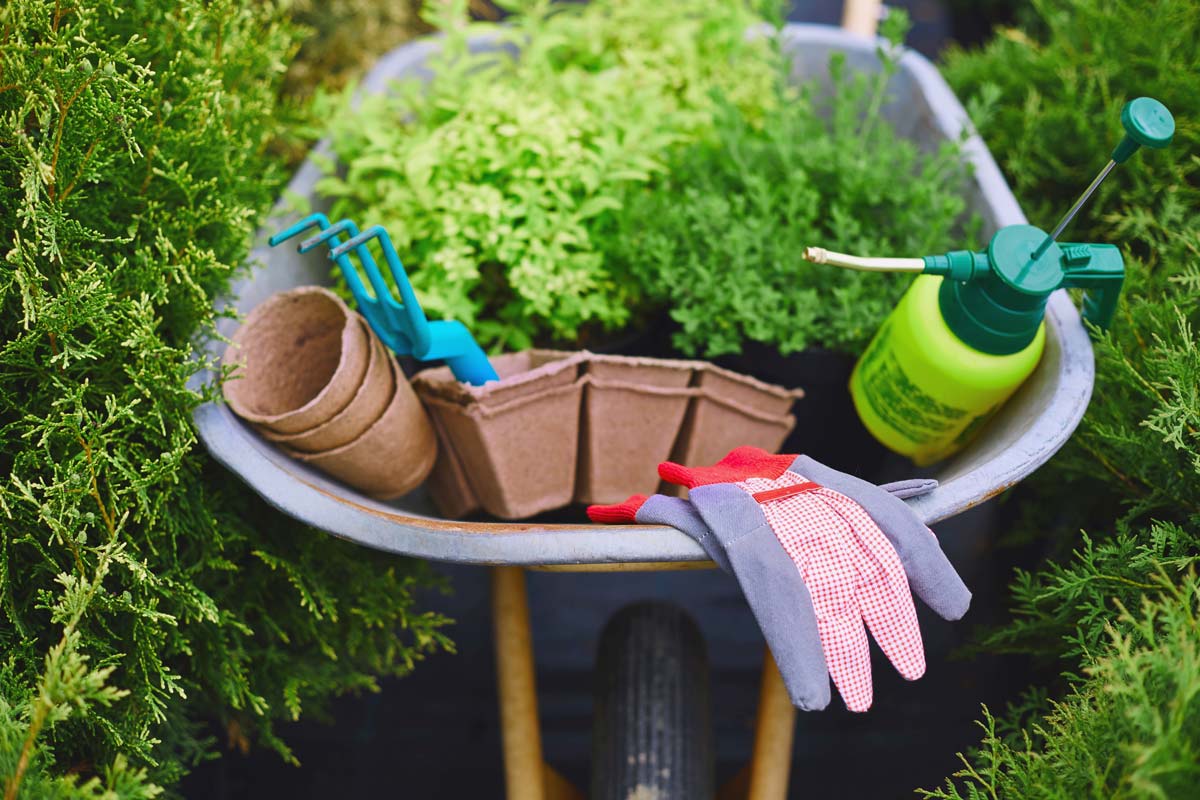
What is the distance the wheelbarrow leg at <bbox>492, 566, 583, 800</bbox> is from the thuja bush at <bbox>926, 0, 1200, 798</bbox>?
0.56 meters

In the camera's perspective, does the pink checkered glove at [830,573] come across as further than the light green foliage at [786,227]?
No

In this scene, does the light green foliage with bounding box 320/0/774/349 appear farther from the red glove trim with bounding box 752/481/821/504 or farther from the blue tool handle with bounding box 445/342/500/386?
the red glove trim with bounding box 752/481/821/504

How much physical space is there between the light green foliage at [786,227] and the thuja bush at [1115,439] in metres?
0.23

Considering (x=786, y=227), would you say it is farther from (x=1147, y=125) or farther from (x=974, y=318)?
(x=1147, y=125)

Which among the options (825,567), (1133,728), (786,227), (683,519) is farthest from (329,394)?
(1133,728)

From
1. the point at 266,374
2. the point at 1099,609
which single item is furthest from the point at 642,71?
the point at 1099,609

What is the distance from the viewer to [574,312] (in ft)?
4.39

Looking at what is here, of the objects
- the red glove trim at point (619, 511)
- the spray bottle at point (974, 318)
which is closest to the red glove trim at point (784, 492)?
the red glove trim at point (619, 511)

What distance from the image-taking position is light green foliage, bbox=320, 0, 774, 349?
1318mm

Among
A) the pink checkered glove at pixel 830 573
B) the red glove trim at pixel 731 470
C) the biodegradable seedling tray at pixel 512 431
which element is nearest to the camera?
the pink checkered glove at pixel 830 573

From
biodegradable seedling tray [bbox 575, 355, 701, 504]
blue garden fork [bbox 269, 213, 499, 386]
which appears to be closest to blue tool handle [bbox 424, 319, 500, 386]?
blue garden fork [bbox 269, 213, 499, 386]

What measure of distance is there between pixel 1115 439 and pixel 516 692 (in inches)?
31.8

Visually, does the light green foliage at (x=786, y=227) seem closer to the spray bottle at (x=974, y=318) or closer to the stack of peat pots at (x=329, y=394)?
the spray bottle at (x=974, y=318)

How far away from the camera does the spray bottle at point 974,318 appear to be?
1002 mm
